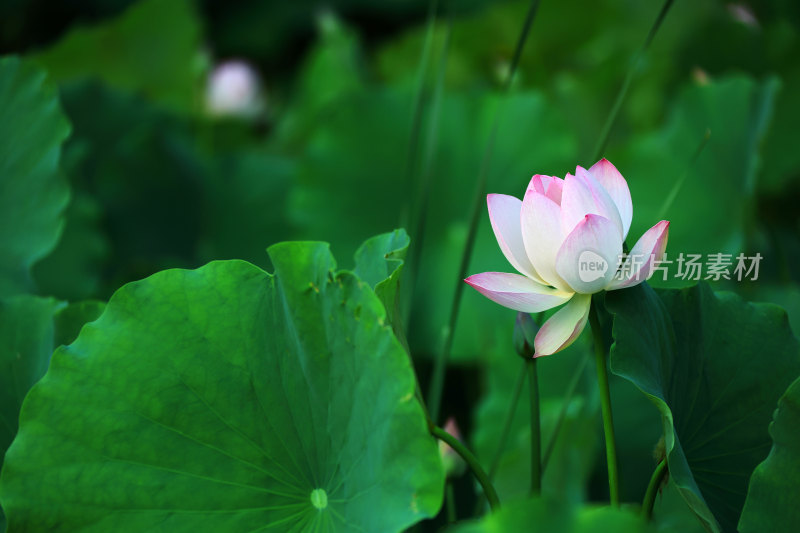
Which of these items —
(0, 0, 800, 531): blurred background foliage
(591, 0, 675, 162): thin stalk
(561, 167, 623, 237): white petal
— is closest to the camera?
(561, 167, 623, 237): white petal

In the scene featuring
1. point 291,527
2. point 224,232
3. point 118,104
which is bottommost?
point 224,232

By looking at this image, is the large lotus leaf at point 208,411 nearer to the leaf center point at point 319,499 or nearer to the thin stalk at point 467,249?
the leaf center point at point 319,499

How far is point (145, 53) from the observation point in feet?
5.23

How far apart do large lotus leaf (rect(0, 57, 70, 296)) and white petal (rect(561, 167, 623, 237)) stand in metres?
0.42

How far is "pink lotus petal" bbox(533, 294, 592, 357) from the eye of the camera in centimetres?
40

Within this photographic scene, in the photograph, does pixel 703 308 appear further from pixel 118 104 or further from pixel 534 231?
pixel 118 104

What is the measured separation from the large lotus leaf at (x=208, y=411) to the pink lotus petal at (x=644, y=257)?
0.13 m

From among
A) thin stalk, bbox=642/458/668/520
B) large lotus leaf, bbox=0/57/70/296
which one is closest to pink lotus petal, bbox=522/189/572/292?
thin stalk, bbox=642/458/668/520

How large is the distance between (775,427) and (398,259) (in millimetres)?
207

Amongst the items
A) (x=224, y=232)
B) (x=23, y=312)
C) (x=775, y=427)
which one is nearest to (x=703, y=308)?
(x=775, y=427)

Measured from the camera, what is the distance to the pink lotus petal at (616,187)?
0.42 m

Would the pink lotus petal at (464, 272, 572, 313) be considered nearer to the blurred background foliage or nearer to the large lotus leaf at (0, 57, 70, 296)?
the blurred background foliage

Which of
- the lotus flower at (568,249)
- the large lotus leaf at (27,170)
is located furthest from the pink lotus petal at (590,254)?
the large lotus leaf at (27,170)

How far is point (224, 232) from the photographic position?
49.9 inches
